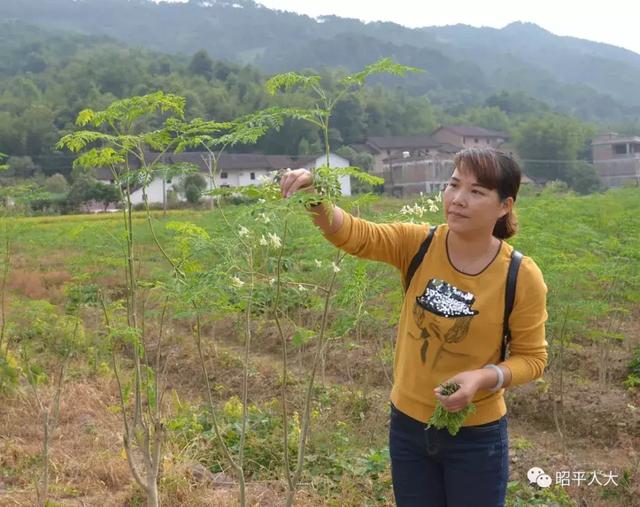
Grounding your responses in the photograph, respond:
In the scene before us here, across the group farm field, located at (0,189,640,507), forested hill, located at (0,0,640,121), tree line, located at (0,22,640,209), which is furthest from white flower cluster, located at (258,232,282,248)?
forested hill, located at (0,0,640,121)

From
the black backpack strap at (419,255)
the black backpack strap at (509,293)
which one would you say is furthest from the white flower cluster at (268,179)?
the black backpack strap at (509,293)

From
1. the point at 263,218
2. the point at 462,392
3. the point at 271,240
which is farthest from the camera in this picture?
the point at 271,240

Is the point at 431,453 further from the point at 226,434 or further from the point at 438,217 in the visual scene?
the point at 438,217

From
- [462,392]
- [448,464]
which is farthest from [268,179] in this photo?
[448,464]

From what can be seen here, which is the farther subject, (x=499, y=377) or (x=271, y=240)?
(x=271, y=240)

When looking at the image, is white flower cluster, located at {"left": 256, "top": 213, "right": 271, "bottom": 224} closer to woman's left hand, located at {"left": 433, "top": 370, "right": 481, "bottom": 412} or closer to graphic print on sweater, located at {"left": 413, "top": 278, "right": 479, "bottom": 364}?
graphic print on sweater, located at {"left": 413, "top": 278, "right": 479, "bottom": 364}

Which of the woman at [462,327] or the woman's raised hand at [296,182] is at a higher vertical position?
the woman's raised hand at [296,182]

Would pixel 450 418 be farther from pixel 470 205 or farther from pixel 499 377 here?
pixel 470 205

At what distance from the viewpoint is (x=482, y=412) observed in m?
2.21

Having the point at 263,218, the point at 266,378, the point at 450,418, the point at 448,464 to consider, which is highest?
the point at 263,218

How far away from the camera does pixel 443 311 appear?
7.07 feet

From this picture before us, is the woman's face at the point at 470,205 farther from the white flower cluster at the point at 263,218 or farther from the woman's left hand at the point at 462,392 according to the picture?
the white flower cluster at the point at 263,218

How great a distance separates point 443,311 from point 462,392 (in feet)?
0.90

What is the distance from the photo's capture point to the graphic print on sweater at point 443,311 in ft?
7.01
